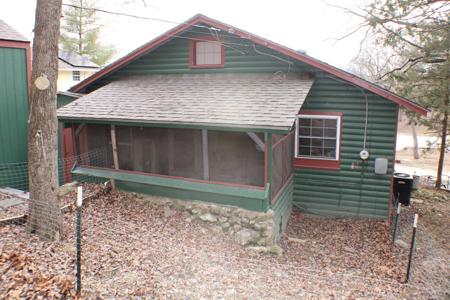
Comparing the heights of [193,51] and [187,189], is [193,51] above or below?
above

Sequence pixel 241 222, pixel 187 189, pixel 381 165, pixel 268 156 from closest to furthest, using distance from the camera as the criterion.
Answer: pixel 268 156, pixel 241 222, pixel 187 189, pixel 381 165

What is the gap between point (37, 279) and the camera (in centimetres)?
517

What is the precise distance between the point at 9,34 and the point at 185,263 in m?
9.08

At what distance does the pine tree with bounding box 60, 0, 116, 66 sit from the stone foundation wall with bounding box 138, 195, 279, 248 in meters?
32.5

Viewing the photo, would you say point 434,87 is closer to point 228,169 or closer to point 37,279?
point 228,169

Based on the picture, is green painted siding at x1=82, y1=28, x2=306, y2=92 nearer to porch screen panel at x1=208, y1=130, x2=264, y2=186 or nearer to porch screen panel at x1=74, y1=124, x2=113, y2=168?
porch screen panel at x1=74, y1=124, x2=113, y2=168

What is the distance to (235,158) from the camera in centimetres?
1132

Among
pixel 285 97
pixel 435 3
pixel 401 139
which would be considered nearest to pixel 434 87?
pixel 435 3

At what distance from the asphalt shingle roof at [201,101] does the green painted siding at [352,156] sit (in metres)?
0.96

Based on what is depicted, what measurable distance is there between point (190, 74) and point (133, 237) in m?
6.01

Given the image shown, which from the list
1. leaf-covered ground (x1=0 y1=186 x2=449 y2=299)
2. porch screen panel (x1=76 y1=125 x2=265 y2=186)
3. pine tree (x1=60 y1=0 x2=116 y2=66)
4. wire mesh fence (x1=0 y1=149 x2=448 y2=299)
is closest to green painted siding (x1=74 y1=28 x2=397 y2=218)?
leaf-covered ground (x1=0 y1=186 x2=449 y2=299)

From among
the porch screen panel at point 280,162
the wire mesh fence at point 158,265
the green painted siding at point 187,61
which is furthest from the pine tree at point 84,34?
the porch screen panel at point 280,162

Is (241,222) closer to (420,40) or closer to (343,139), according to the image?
(343,139)

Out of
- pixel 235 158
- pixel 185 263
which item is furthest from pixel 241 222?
pixel 235 158
